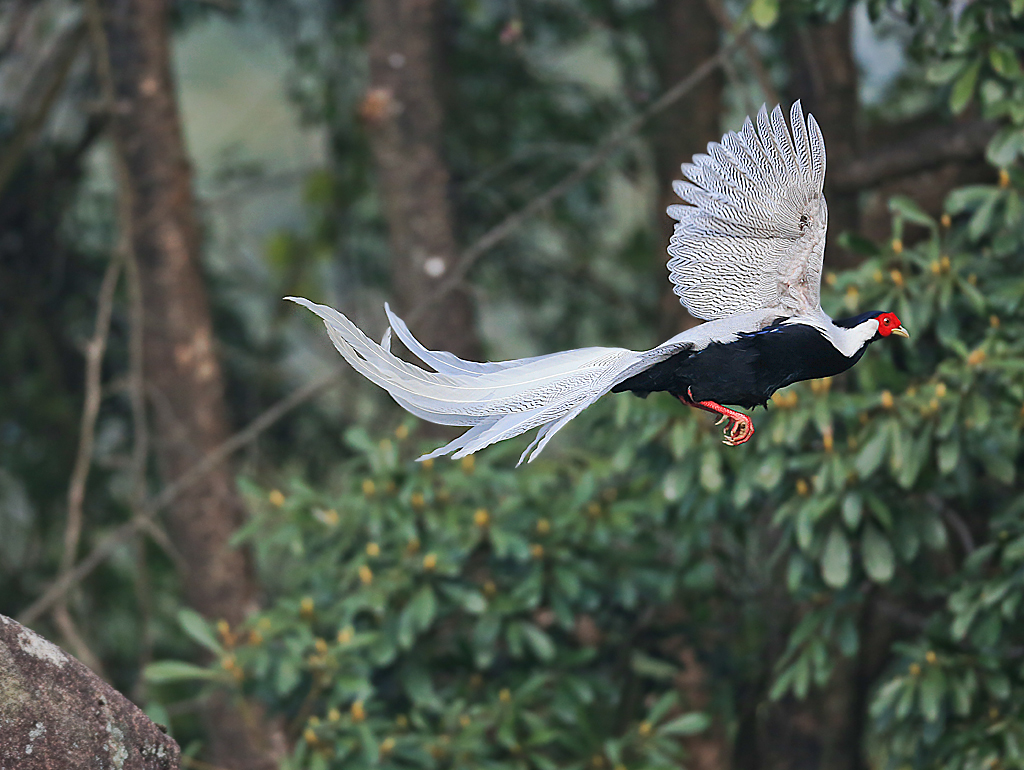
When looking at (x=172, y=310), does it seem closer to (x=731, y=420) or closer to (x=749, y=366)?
(x=731, y=420)

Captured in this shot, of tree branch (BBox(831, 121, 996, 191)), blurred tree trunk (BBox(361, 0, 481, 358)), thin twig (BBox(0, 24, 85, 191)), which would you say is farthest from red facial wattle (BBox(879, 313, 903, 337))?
thin twig (BBox(0, 24, 85, 191))

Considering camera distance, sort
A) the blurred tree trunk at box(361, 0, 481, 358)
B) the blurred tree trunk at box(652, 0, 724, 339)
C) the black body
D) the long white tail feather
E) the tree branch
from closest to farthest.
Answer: the long white tail feather, the black body, the tree branch, the blurred tree trunk at box(361, 0, 481, 358), the blurred tree trunk at box(652, 0, 724, 339)

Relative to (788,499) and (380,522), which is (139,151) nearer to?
(380,522)

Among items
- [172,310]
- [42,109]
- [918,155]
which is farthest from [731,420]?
[42,109]

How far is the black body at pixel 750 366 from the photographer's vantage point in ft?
4.98

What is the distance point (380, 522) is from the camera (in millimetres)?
3680

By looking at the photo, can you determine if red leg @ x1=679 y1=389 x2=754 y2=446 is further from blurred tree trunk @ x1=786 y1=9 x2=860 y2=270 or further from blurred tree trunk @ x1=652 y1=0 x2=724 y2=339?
blurred tree trunk @ x1=652 y1=0 x2=724 y2=339

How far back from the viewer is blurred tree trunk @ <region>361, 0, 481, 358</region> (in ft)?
14.6

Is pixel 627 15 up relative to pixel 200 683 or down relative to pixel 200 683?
up

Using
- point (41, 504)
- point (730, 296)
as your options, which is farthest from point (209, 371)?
point (730, 296)

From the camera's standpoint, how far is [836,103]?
4.25m

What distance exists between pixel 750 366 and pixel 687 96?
11.6ft

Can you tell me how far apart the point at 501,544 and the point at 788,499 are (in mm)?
814

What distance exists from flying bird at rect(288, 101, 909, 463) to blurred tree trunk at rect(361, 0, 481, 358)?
9.04ft
